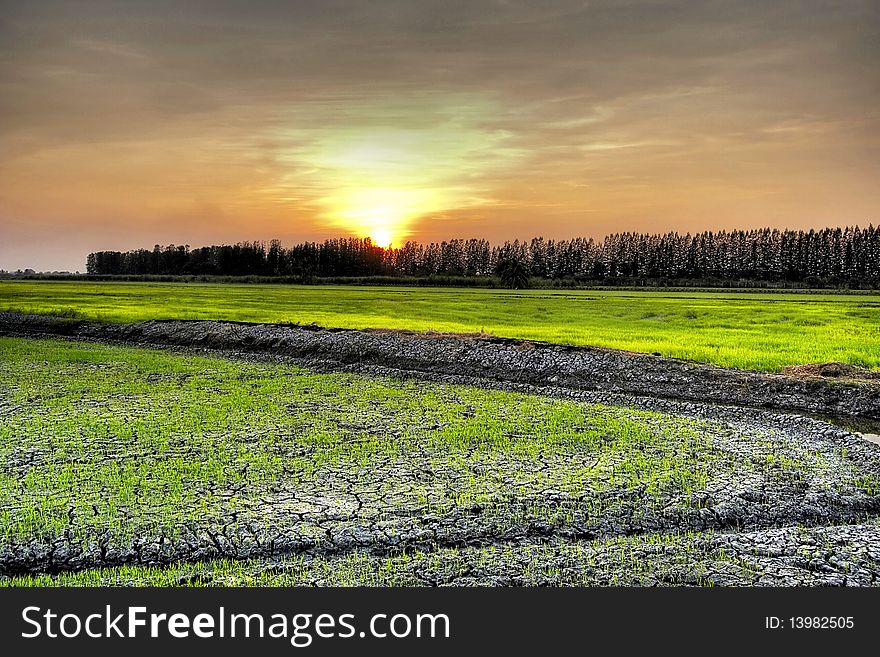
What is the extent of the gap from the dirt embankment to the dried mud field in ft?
3.18

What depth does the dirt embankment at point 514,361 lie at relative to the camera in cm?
1659

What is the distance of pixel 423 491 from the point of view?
28.3 ft

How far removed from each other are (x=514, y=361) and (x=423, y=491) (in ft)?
41.6

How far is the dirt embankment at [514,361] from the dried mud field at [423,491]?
0.97m

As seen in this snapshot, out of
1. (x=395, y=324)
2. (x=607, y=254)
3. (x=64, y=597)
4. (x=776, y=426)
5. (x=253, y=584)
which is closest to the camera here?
(x=64, y=597)

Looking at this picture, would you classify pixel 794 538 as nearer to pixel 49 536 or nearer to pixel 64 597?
pixel 64 597

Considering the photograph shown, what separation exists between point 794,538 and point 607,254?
165 metres

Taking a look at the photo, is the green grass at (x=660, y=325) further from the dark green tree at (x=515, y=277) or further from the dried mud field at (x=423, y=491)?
the dark green tree at (x=515, y=277)

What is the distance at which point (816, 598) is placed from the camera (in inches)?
220

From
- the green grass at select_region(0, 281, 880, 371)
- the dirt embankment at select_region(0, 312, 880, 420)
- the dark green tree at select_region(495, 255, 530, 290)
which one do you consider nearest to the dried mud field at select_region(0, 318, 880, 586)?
the dirt embankment at select_region(0, 312, 880, 420)

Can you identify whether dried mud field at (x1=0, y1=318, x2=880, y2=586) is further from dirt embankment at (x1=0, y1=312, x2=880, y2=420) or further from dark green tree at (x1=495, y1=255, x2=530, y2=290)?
dark green tree at (x1=495, y1=255, x2=530, y2=290)

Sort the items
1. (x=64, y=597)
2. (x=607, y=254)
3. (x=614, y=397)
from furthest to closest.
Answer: (x=607, y=254), (x=614, y=397), (x=64, y=597)

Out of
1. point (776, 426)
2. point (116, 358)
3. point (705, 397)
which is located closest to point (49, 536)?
point (776, 426)

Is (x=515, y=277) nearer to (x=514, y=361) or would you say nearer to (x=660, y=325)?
(x=660, y=325)
